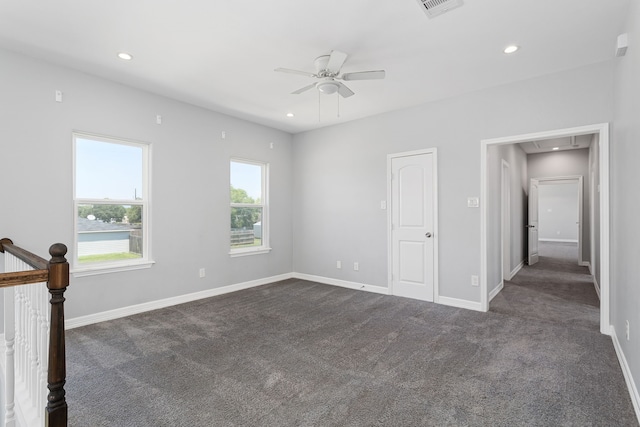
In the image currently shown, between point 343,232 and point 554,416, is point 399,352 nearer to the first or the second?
point 554,416

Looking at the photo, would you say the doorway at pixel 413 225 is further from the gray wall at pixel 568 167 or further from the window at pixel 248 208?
the gray wall at pixel 568 167

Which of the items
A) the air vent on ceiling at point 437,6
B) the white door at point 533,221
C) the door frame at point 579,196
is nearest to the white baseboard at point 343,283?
the air vent on ceiling at point 437,6

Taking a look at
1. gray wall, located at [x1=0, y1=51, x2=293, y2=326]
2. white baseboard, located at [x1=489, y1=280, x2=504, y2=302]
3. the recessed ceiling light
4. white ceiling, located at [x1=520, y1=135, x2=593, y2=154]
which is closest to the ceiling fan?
the recessed ceiling light

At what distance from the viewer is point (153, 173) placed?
13.5 ft

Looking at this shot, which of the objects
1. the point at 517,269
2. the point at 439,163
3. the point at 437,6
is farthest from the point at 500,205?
the point at 437,6

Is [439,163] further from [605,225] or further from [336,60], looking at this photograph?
[336,60]

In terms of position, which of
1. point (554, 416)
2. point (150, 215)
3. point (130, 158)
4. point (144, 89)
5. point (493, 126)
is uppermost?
point (144, 89)

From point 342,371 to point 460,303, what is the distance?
240 cm

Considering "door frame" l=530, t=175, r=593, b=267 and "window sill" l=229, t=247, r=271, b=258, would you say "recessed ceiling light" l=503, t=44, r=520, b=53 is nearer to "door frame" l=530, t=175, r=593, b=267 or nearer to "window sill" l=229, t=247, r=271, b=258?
"window sill" l=229, t=247, r=271, b=258

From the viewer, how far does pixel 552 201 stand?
1245 cm

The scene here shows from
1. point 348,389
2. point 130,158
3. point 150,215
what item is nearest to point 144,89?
point 130,158

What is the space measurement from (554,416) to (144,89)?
5.09 meters

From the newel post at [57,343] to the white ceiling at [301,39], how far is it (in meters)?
2.04

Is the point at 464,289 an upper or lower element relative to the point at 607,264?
→ lower
